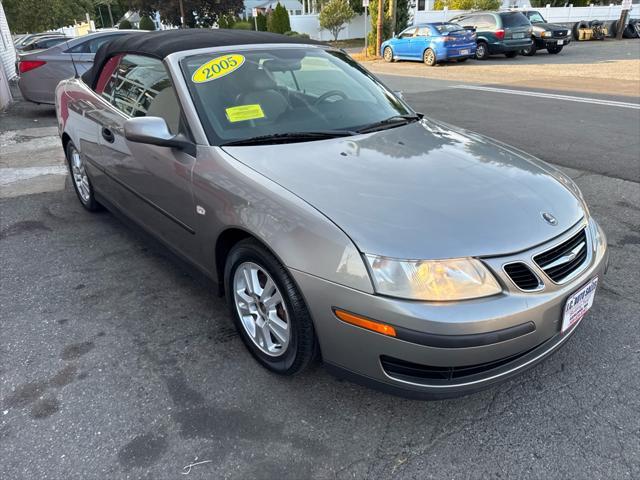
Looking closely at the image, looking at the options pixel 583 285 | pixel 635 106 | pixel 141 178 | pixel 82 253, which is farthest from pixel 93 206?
pixel 635 106

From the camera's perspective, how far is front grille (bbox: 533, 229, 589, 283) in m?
2.11

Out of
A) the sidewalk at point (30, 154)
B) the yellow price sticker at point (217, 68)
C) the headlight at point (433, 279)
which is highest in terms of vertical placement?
the yellow price sticker at point (217, 68)

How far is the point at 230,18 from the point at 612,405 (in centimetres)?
4615

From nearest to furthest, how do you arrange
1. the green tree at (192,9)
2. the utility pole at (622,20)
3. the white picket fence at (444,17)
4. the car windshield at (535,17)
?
the car windshield at (535,17), the utility pole at (622,20), the white picket fence at (444,17), the green tree at (192,9)

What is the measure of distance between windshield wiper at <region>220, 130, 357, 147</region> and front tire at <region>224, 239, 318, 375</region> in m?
0.60

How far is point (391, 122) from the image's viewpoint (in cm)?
323

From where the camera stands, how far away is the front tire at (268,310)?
87.3 inches

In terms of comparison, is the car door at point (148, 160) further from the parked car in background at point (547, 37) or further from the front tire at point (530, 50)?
the parked car in background at point (547, 37)

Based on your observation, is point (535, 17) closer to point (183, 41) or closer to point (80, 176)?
point (80, 176)

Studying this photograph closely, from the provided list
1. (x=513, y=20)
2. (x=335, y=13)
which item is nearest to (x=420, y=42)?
(x=513, y=20)

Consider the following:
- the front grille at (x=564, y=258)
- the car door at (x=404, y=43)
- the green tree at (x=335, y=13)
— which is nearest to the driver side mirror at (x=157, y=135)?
the front grille at (x=564, y=258)

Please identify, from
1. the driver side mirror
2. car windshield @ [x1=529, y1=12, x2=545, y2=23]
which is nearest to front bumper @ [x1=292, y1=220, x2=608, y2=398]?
the driver side mirror

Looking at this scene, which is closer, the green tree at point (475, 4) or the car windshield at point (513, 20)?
the car windshield at point (513, 20)

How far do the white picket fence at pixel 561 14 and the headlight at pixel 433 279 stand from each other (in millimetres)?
33857
